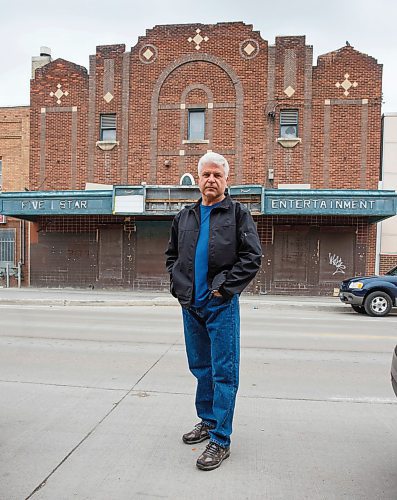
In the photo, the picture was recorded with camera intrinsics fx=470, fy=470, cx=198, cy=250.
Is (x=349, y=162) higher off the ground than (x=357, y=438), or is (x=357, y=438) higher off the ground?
(x=349, y=162)

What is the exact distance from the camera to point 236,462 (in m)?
3.34

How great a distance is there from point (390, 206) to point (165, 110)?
8.86 m

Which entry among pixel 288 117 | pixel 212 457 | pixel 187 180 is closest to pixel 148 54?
pixel 187 180

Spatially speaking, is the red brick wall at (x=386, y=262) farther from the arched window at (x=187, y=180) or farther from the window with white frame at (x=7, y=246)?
the window with white frame at (x=7, y=246)

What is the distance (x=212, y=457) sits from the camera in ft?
10.6

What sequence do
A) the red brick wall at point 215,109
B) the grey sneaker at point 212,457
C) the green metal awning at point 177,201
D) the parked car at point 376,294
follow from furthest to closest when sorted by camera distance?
the red brick wall at point 215,109
the green metal awning at point 177,201
the parked car at point 376,294
the grey sneaker at point 212,457

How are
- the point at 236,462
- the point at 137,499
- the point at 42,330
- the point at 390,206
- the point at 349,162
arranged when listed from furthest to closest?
the point at 349,162 < the point at 390,206 < the point at 42,330 < the point at 236,462 < the point at 137,499

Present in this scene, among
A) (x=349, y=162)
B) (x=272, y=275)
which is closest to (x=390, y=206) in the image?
(x=349, y=162)

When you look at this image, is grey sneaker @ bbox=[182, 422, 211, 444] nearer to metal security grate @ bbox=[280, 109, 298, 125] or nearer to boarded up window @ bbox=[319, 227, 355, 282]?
boarded up window @ bbox=[319, 227, 355, 282]

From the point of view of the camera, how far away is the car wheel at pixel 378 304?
40.4 ft

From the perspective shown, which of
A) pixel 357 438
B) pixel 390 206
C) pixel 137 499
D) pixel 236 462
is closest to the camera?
pixel 137 499

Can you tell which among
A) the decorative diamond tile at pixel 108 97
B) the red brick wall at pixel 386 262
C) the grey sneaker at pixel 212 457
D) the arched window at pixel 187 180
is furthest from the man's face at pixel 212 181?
the decorative diamond tile at pixel 108 97

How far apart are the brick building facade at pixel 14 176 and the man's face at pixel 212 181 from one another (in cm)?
1694

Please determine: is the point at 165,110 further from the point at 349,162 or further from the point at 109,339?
the point at 109,339
